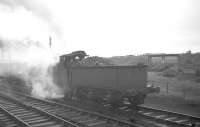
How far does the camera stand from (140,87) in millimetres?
10445

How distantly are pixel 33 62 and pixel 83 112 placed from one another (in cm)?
1123

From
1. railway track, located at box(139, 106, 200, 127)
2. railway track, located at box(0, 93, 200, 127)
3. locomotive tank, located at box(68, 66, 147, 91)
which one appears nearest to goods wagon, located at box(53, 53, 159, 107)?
locomotive tank, located at box(68, 66, 147, 91)

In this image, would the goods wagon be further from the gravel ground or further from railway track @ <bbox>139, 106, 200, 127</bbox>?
railway track @ <bbox>139, 106, 200, 127</bbox>

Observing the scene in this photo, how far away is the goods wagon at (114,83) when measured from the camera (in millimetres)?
10203

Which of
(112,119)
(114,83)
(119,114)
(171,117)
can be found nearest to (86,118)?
(112,119)

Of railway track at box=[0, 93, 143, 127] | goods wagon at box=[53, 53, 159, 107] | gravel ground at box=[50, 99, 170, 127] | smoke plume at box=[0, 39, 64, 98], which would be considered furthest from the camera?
smoke plume at box=[0, 39, 64, 98]

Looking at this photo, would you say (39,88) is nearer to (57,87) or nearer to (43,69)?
(43,69)

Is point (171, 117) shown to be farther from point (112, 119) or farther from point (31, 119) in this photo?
point (31, 119)

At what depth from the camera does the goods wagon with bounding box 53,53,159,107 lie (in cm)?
1020

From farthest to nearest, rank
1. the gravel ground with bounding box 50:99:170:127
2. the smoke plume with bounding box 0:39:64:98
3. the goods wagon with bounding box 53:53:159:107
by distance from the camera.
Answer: the smoke plume with bounding box 0:39:64:98, the goods wagon with bounding box 53:53:159:107, the gravel ground with bounding box 50:99:170:127

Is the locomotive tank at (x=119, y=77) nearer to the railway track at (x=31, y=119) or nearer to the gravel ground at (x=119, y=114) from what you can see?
the gravel ground at (x=119, y=114)

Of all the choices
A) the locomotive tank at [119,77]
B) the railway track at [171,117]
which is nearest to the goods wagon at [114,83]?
the locomotive tank at [119,77]

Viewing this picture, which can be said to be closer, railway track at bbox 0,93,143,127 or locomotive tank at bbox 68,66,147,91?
railway track at bbox 0,93,143,127

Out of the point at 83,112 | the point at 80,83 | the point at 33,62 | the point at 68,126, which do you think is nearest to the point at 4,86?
the point at 33,62
